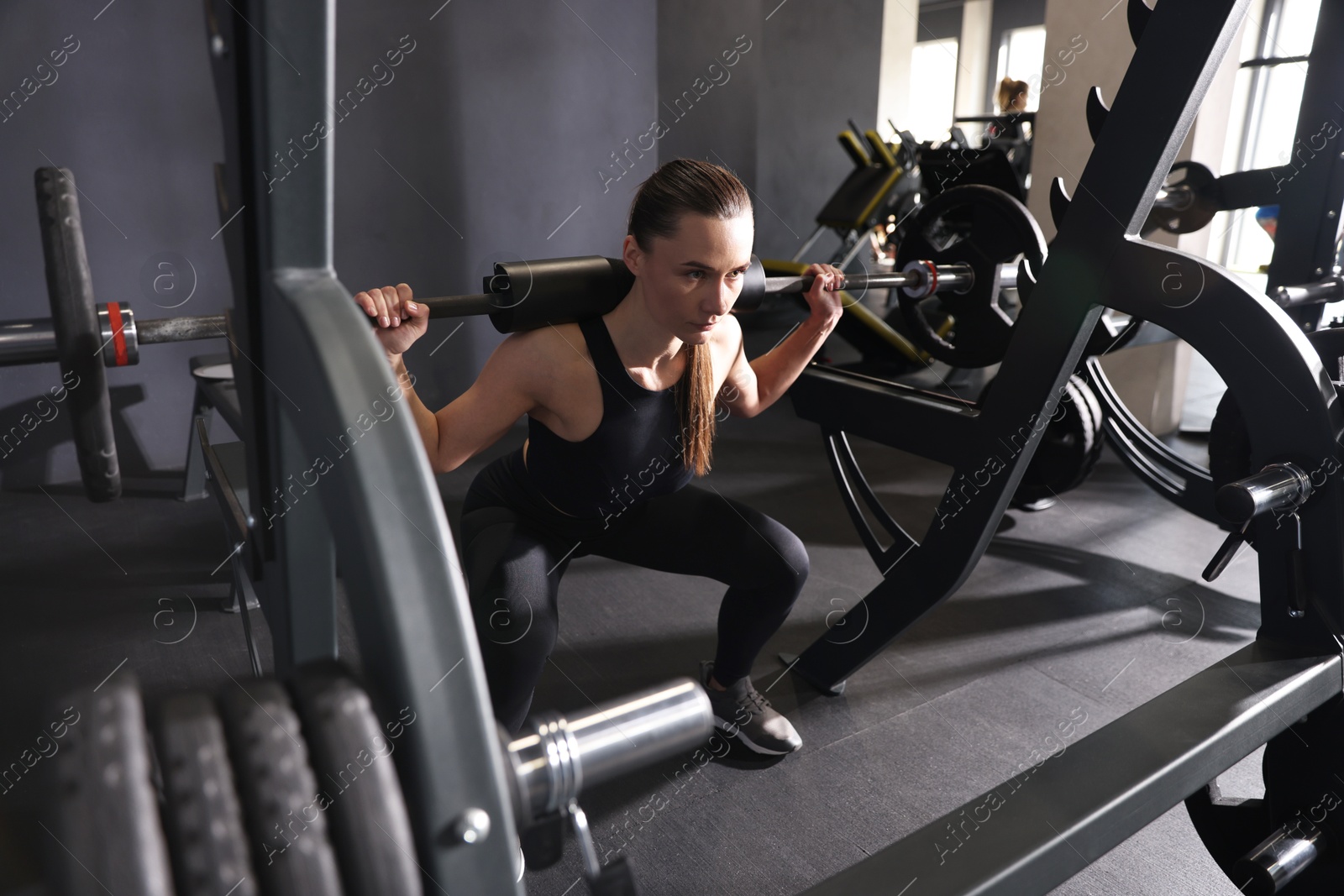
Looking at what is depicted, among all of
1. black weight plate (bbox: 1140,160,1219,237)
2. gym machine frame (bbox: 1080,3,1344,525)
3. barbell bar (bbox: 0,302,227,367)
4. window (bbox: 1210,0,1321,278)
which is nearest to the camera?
barbell bar (bbox: 0,302,227,367)

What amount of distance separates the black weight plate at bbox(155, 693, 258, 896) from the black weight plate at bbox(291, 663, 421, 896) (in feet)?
0.16

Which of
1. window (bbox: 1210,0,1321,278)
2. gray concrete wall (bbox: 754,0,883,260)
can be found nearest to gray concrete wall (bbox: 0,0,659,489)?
gray concrete wall (bbox: 754,0,883,260)

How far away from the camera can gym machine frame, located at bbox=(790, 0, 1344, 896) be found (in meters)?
0.90

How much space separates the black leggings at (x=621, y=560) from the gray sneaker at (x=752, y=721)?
0.23ft

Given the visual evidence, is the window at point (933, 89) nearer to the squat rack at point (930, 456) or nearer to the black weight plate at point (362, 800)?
the squat rack at point (930, 456)

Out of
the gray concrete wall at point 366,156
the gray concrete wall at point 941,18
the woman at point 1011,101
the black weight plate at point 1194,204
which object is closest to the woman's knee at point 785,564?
the black weight plate at point 1194,204

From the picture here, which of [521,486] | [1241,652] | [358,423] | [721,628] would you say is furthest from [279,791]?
[721,628]

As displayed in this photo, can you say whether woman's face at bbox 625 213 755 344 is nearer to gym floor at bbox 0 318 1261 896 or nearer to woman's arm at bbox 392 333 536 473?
woman's arm at bbox 392 333 536 473

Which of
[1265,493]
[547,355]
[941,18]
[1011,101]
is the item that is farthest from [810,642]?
[941,18]

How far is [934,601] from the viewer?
5.42 ft

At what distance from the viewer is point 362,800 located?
1.64 ft

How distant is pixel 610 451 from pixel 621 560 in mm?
223

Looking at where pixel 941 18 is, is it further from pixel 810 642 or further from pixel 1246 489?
pixel 1246 489

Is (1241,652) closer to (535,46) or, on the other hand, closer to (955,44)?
(535,46)
